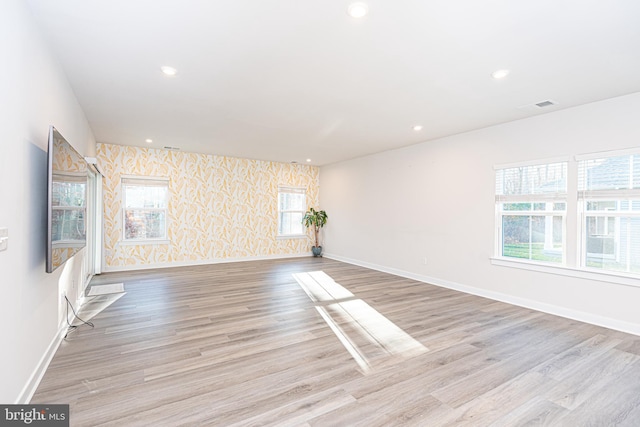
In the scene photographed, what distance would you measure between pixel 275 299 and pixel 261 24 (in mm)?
3459

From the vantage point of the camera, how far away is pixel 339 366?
8.40 ft

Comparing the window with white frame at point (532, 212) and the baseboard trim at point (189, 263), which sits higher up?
the window with white frame at point (532, 212)

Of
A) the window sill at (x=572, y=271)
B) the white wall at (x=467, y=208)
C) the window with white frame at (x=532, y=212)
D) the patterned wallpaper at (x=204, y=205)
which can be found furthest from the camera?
the patterned wallpaper at (x=204, y=205)

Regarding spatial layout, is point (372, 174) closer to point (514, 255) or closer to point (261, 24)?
point (514, 255)

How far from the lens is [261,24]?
225 cm

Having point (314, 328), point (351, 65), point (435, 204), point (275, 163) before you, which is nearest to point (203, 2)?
point (351, 65)

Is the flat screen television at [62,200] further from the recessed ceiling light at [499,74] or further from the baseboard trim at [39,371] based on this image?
the recessed ceiling light at [499,74]

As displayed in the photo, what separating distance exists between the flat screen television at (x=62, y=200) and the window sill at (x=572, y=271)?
5193 millimetres

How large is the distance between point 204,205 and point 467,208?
221 inches

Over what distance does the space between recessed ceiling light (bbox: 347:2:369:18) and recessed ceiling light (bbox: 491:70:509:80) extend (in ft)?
5.30

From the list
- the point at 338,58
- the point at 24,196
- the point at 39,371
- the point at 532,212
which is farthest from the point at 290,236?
the point at 24,196

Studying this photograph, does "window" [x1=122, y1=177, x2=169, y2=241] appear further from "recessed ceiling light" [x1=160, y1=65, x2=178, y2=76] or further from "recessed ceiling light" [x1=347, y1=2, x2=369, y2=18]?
"recessed ceiling light" [x1=347, y1=2, x2=369, y2=18]

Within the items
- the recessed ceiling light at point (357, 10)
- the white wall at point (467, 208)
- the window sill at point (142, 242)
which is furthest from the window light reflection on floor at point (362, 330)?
the window sill at point (142, 242)

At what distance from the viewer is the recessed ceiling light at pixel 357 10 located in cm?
202
